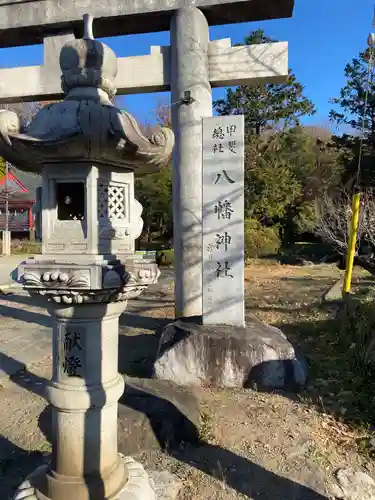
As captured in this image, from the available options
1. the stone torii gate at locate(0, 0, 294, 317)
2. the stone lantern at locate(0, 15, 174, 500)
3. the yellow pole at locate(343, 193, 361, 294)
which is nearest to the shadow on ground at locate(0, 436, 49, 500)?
the stone lantern at locate(0, 15, 174, 500)

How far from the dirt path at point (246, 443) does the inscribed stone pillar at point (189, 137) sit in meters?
1.63

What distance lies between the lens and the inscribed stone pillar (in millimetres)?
6199

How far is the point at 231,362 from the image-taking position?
179 inches

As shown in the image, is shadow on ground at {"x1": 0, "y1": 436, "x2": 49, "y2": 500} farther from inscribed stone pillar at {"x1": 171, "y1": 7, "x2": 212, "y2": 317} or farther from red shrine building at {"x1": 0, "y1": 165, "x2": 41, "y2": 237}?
red shrine building at {"x1": 0, "y1": 165, "x2": 41, "y2": 237}

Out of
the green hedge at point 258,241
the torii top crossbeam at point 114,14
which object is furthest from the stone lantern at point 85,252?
the green hedge at point 258,241

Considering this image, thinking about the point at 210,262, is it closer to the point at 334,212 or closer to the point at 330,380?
the point at 330,380

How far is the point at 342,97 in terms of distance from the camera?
1930cm

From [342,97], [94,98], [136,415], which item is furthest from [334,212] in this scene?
[94,98]

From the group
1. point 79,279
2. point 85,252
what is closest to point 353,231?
point 85,252

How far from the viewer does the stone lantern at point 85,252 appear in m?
2.11

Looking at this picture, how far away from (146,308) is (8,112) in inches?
284

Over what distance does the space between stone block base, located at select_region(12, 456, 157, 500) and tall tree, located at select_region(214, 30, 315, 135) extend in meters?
18.9

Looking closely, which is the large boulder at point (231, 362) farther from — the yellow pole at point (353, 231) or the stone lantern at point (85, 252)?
the stone lantern at point (85, 252)

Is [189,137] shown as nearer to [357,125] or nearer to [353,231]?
[353,231]
